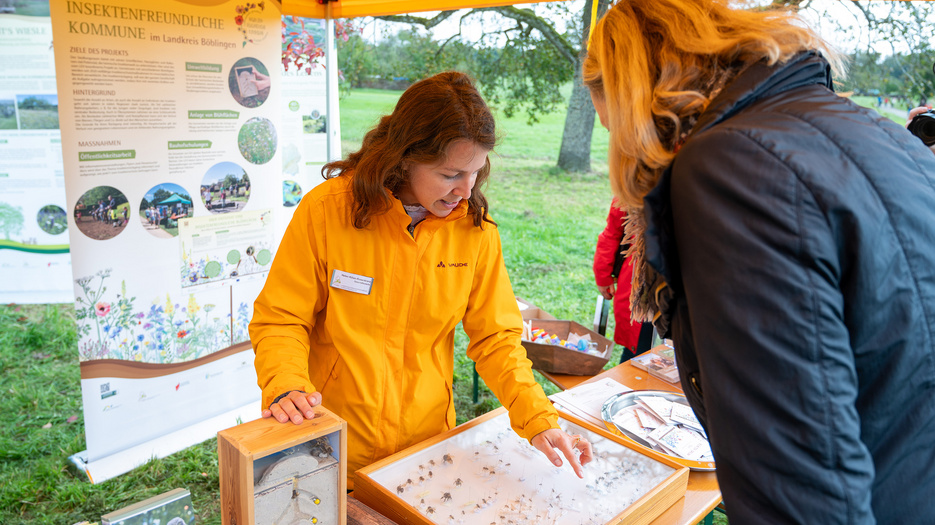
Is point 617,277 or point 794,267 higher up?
point 794,267

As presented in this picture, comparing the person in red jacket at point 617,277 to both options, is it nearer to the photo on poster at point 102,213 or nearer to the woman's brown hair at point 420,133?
the woman's brown hair at point 420,133

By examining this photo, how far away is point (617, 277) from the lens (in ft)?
12.1

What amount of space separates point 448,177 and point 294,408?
0.71 metres

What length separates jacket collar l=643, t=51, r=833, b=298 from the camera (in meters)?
0.88

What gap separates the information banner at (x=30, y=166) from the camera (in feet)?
14.6

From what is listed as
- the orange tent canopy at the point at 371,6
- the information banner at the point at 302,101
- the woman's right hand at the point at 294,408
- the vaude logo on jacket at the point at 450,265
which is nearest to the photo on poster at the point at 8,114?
the information banner at the point at 302,101

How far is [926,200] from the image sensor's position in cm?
83

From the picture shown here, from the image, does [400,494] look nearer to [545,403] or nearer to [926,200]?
[545,403]

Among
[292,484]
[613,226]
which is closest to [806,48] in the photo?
[292,484]

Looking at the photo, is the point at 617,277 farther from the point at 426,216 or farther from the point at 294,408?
the point at 294,408

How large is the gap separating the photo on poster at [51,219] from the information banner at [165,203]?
231 centimetres

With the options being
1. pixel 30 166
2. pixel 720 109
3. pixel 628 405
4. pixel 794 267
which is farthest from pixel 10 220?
pixel 794 267

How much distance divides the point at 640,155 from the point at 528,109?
6.38 metres

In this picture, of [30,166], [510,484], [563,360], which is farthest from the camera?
[30,166]
